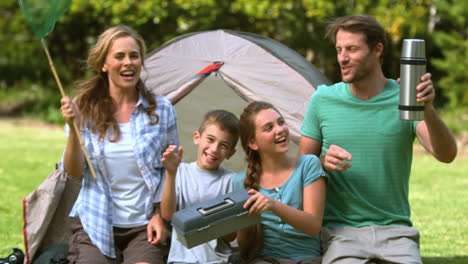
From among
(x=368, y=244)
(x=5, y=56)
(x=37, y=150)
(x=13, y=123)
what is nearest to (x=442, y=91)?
(x=37, y=150)

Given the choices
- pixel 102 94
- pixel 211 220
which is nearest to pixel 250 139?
pixel 211 220

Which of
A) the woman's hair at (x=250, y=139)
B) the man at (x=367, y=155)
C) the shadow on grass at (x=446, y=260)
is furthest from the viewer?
the shadow on grass at (x=446, y=260)

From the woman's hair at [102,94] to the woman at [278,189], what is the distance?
0.53 m

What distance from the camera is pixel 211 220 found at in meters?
2.90

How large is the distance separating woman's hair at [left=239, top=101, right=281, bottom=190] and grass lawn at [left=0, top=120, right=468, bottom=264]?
1.75 m

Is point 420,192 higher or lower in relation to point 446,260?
lower

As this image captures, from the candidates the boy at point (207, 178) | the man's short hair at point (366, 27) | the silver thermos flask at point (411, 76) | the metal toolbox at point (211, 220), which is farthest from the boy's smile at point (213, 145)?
the silver thermos flask at point (411, 76)

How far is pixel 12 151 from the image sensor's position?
380 inches

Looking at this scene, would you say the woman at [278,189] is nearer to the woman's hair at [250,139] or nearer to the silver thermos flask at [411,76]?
the woman's hair at [250,139]

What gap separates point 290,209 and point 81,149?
1.00 meters

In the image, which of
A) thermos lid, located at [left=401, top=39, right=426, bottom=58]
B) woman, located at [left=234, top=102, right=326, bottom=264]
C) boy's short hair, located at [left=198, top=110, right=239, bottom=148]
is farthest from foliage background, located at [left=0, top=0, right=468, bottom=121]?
thermos lid, located at [left=401, top=39, right=426, bottom=58]

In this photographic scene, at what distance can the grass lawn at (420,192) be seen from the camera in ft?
16.0

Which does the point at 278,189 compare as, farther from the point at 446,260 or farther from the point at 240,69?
the point at 446,260

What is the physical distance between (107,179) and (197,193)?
17.0 inches
